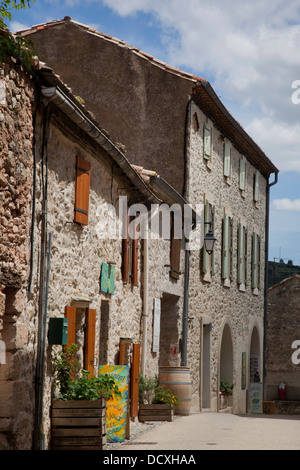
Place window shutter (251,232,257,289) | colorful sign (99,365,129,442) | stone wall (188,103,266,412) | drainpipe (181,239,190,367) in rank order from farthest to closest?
window shutter (251,232,257,289), stone wall (188,103,266,412), drainpipe (181,239,190,367), colorful sign (99,365,129,442)

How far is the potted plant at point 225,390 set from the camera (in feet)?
65.1

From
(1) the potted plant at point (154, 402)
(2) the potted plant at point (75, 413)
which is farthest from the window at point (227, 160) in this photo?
(2) the potted plant at point (75, 413)

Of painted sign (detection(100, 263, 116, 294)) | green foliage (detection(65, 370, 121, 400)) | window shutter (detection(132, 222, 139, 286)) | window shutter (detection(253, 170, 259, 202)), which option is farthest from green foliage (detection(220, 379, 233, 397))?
green foliage (detection(65, 370, 121, 400))

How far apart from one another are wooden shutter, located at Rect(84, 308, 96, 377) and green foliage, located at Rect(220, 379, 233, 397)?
34.1ft

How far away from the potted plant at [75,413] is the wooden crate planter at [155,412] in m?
4.20

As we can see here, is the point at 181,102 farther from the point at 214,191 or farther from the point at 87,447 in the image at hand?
the point at 87,447

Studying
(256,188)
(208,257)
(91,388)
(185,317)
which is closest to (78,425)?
(91,388)

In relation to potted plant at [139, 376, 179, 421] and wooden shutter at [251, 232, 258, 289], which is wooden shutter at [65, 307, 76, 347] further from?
wooden shutter at [251, 232, 258, 289]

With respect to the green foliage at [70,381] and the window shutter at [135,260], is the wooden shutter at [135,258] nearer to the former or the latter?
the window shutter at [135,260]

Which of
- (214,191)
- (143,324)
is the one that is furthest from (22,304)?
(214,191)

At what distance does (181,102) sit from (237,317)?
23.7ft

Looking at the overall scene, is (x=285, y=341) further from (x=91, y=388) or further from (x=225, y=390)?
(x=91, y=388)

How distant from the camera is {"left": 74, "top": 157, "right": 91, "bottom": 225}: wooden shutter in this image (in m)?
9.53
